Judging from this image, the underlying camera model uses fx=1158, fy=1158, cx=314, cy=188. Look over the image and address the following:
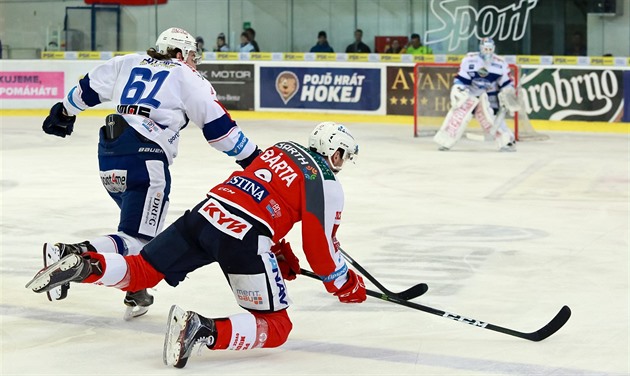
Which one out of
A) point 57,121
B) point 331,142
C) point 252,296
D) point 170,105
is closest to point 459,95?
point 57,121

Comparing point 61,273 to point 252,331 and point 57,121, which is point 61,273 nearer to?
point 252,331

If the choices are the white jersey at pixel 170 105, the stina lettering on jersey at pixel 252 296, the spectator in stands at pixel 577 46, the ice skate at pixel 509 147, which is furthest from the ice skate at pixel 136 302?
the spectator in stands at pixel 577 46

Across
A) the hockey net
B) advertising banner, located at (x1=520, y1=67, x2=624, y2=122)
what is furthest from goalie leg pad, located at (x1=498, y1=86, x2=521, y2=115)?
advertising banner, located at (x1=520, y1=67, x2=624, y2=122)

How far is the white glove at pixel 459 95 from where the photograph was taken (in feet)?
39.9

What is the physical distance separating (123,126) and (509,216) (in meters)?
3.82

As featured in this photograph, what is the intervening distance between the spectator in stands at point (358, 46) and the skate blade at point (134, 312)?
37.7ft

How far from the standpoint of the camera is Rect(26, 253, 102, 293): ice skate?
3.93 metres

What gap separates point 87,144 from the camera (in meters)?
12.4

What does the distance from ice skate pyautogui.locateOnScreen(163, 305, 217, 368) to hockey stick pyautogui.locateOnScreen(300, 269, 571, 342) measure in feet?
2.07

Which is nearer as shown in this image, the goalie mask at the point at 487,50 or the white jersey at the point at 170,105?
the white jersey at the point at 170,105

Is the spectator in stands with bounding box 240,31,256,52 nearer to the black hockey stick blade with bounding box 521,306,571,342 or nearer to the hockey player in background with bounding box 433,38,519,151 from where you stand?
the hockey player in background with bounding box 433,38,519,151

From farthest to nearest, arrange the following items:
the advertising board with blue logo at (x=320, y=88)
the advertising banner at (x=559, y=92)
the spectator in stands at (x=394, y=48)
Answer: the spectator in stands at (x=394, y=48)
the advertising board with blue logo at (x=320, y=88)
the advertising banner at (x=559, y=92)

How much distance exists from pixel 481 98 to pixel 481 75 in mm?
271

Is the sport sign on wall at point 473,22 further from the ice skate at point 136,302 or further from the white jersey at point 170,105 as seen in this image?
the ice skate at point 136,302
